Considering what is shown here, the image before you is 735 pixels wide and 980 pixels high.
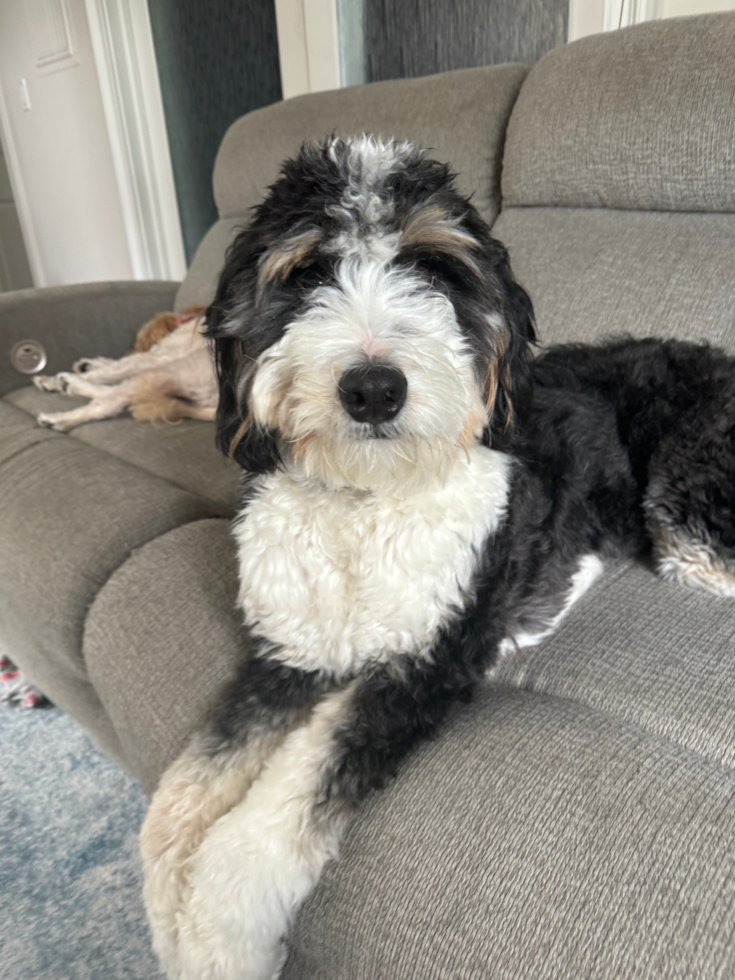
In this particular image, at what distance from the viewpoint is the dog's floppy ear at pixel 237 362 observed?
0.99 m

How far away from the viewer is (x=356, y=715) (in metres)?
1.03

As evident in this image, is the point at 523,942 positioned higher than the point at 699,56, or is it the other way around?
the point at 699,56

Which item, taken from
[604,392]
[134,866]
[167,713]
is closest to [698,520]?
[604,392]

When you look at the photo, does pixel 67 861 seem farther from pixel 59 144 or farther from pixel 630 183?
pixel 59 144

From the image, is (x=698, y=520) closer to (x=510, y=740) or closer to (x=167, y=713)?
(x=510, y=740)

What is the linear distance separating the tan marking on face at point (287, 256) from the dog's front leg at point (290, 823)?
2.05 ft

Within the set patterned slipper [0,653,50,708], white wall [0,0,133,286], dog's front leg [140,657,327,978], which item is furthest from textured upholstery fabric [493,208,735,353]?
white wall [0,0,133,286]

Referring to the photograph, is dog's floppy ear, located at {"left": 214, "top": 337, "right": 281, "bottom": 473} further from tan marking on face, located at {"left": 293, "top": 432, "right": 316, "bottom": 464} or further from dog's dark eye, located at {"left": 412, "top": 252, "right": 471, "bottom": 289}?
dog's dark eye, located at {"left": 412, "top": 252, "right": 471, "bottom": 289}

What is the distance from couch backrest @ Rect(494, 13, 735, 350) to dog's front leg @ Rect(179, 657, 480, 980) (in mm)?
1237

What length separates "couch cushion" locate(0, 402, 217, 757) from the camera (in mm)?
1460

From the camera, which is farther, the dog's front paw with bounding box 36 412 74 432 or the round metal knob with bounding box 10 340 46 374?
the round metal knob with bounding box 10 340 46 374

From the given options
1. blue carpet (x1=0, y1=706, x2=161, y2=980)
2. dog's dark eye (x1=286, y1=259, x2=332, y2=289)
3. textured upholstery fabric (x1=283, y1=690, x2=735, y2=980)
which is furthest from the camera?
blue carpet (x1=0, y1=706, x2=161, y2=980)

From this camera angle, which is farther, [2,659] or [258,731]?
[2,659]

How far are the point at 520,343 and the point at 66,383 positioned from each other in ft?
6.74
